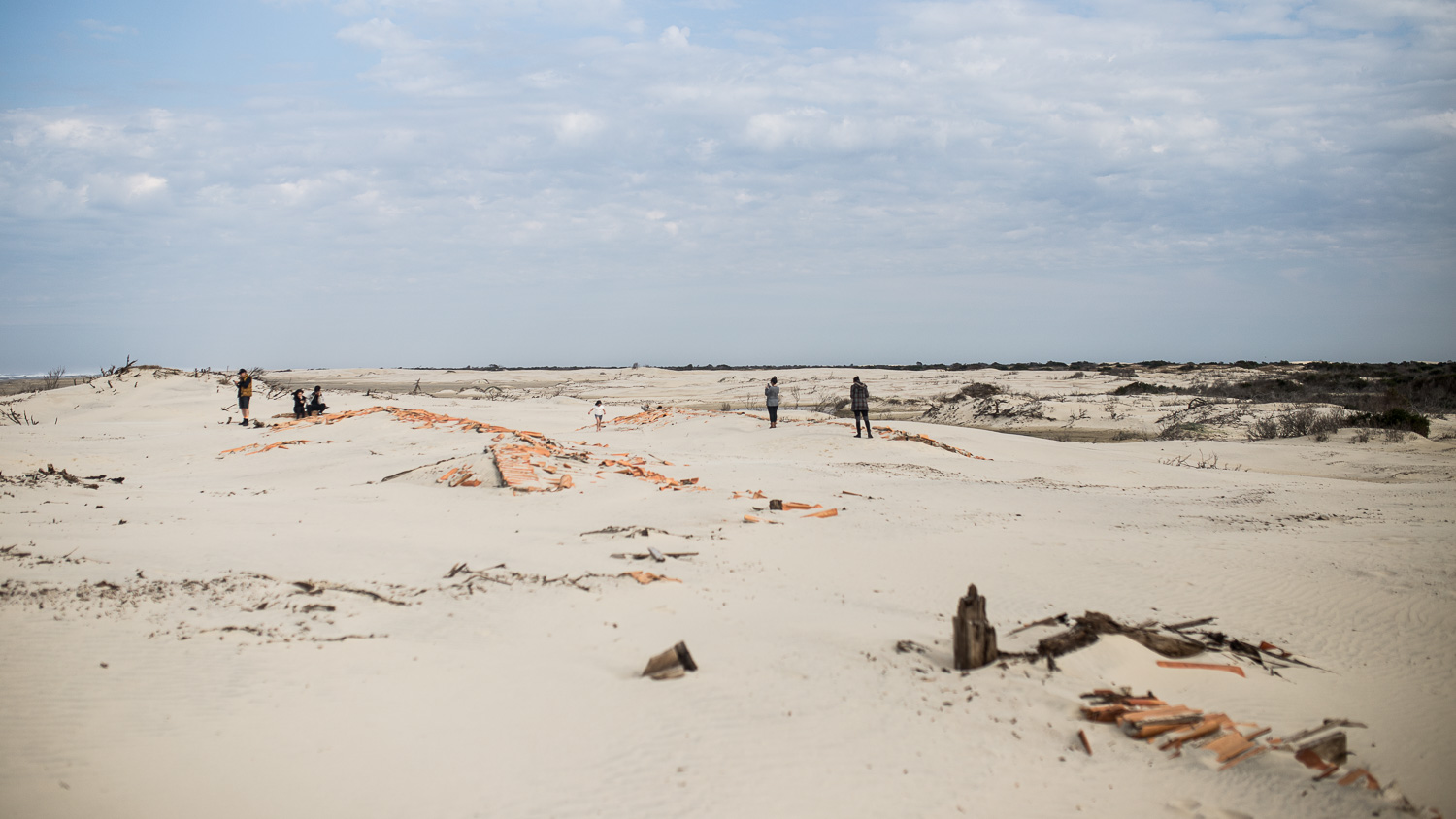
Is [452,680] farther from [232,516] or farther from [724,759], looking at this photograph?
[232,516]

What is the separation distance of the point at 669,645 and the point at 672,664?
1.76 feet

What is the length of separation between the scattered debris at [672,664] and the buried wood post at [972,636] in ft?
5.41

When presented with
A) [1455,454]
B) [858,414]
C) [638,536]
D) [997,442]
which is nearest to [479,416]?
[858,414]

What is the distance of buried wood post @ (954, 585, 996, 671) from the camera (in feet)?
15.2

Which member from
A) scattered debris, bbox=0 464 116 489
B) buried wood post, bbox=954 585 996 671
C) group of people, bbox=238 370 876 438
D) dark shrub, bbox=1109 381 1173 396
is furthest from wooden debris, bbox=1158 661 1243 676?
dark shrub, bbox=1109 381 1173 396

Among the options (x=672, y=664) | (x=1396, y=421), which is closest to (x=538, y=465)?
(x=672, y=664)

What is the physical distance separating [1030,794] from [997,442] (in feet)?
59.2

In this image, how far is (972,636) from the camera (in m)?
4.66

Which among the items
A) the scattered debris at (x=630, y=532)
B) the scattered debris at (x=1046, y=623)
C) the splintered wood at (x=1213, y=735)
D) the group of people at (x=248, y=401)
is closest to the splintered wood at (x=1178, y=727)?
the splintered wood at (x=1213, y=735)

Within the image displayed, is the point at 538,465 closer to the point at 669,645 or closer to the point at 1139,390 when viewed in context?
the point at 669,645

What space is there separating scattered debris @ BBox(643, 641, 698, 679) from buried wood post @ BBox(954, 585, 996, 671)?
1.65 meters

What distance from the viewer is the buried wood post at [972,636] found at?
464 centimetres

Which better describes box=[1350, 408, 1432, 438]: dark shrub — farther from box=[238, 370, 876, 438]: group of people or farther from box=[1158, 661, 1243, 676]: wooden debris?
box=[1158, 661, 1243, 676]: wooden debris

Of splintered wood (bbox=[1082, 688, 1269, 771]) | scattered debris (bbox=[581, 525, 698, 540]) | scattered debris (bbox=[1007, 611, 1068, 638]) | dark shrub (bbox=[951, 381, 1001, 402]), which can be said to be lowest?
splintered wood (bbox=[1082, 688, 1269, 771])
